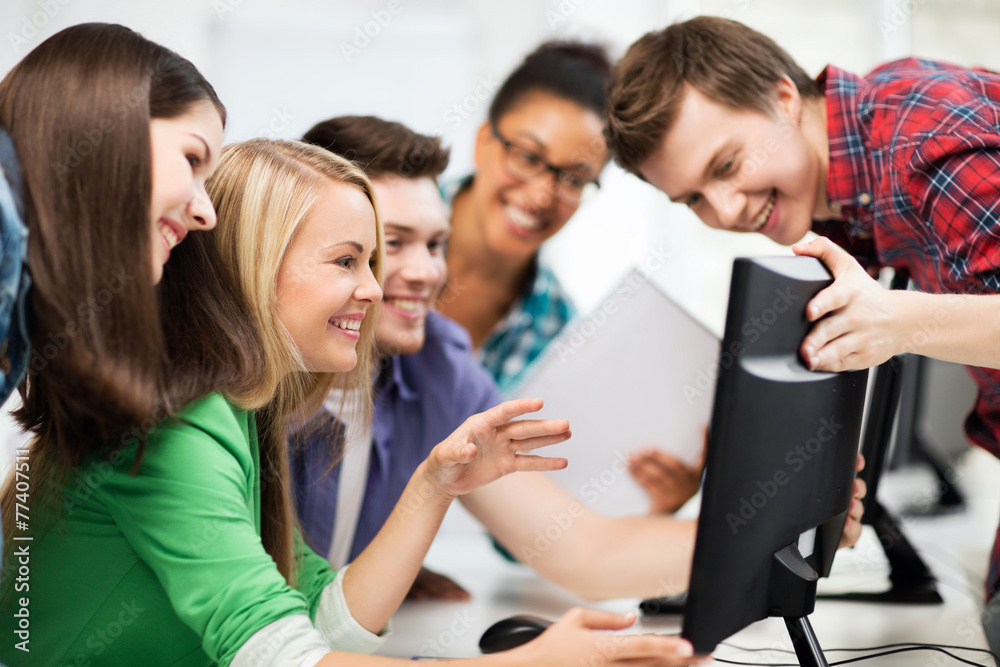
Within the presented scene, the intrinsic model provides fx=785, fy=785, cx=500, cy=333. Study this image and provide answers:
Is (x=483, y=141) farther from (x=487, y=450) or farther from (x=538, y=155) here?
(x=487, y=450)

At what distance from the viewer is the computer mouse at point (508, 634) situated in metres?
0.96

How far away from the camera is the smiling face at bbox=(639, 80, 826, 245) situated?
3.71ft

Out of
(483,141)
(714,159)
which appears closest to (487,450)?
(714,159)

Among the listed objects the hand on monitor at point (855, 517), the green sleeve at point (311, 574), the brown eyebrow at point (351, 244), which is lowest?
the green sleeve at point (311, 574)

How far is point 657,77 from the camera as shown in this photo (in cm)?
119

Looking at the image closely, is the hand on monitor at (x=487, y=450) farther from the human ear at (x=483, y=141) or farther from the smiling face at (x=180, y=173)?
the human ear at (x=483, y=141)

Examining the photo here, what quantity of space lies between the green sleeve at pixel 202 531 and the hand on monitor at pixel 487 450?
0.68 feet

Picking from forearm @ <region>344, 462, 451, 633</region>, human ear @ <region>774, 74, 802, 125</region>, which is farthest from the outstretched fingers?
human ear @ <region>774, 74, 802, 125</region>

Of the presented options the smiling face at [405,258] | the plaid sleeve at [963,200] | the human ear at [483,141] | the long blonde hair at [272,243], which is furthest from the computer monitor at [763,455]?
the human ear at [483,141]

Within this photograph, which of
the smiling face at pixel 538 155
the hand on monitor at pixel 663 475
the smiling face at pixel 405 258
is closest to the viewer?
the smiling face at pixel 405 258

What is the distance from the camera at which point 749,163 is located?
1130mm

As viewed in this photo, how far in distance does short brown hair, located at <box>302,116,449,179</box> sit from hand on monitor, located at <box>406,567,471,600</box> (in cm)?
64

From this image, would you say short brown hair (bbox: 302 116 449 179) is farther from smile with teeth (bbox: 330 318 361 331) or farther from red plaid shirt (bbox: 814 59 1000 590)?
red plaid shirt (bbox: 814 59 1000 590)

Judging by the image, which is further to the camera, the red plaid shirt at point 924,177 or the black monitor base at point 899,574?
→ the black monitor base at point 899,574
